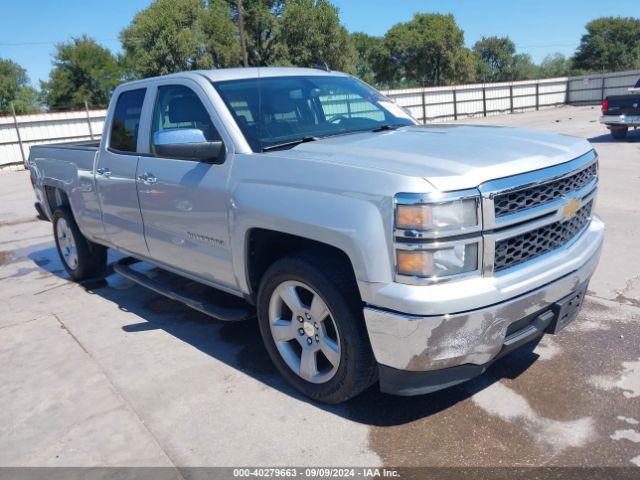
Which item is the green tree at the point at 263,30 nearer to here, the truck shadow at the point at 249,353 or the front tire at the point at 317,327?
the truck shadow at the point at 249,353

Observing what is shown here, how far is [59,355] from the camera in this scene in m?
4.27

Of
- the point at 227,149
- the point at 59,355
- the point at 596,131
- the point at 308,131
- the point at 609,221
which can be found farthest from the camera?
the point at 596,131

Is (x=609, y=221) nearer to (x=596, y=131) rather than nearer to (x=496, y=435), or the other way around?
(x=496, y=435)

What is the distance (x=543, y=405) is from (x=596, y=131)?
1762cm

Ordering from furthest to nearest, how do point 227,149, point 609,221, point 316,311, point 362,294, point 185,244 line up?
point 609,221
point 185,244
point 227,149
point 316,311
point 362,294

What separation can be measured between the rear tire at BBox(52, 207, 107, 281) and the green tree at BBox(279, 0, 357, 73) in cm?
4125

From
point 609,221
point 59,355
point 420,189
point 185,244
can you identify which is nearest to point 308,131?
point 185,244

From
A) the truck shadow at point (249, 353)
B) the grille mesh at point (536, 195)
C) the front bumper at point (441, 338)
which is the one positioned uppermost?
the grille mesh at point (536, 195)

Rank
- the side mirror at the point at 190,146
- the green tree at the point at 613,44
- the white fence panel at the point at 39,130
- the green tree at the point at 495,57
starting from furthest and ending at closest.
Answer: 1. the green tree at the point at 495,57
2. the green tree at the point at 613,44
3. the white fence panel at the point at 39,130
4. the side mirror at the point at 190,146

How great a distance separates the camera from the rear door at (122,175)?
14.9 ft

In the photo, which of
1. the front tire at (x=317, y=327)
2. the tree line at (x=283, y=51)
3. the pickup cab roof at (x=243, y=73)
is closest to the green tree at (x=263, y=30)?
the tree line at (x=283, y=51)

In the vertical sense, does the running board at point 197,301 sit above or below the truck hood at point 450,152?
below

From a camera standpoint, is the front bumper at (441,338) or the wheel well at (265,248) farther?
the wheel well at (265,248)

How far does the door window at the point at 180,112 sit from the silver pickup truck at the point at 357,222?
13 mm
